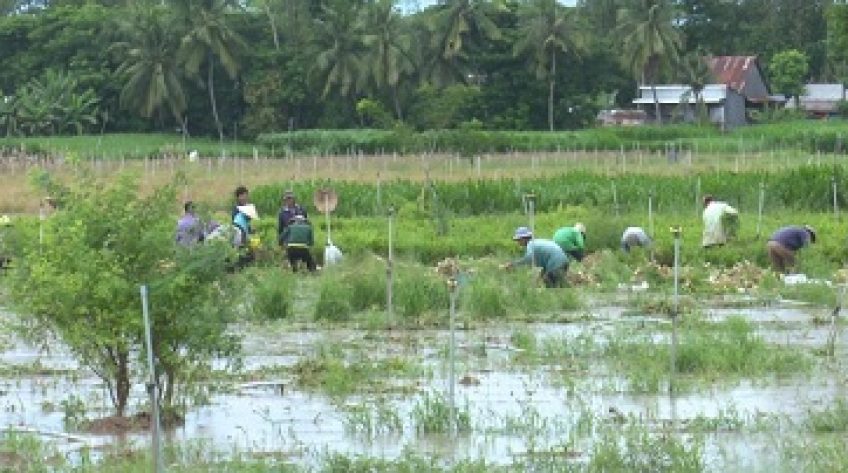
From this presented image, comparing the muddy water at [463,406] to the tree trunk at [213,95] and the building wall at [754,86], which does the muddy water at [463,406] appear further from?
the building wall at [754,86]

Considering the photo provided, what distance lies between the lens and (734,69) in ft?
261

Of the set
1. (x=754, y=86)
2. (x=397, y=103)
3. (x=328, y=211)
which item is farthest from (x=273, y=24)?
(x=328, y=211)

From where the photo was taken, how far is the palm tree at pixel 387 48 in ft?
227

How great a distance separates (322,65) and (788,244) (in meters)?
46.7

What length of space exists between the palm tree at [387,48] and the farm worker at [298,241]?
147ft

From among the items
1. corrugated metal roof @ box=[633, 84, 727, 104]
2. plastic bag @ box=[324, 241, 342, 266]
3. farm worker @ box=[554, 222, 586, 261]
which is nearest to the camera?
farm worker @ box=[554, 222, 586, 261]

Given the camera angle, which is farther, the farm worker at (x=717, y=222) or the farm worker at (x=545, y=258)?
the farm worker at (x=717, y=222)

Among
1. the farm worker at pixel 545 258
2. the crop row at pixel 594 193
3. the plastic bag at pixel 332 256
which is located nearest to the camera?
the farm worker at pixel 545 258

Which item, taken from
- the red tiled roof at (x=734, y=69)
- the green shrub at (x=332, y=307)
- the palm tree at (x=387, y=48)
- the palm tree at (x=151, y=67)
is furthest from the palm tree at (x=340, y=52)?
the green shrub at (x=332, y=307)

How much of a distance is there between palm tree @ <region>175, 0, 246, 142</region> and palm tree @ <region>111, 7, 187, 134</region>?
0.75 meters

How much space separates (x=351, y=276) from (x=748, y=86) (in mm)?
63028

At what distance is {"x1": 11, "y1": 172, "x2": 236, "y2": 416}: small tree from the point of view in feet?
41.7

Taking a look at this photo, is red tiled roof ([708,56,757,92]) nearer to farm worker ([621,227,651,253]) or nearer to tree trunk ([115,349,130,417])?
farm worker ([621,227,651,253])

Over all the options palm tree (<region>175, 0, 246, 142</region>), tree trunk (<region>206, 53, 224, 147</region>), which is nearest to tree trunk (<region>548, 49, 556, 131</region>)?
palm tree (<region>175, 0, 246, 142</region>)
